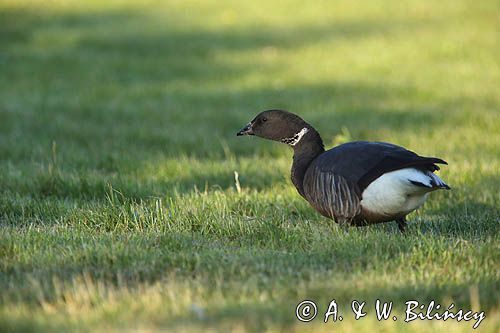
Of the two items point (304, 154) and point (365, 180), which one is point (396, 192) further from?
point (304, 154)

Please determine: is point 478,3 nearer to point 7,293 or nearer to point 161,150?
point 161,150

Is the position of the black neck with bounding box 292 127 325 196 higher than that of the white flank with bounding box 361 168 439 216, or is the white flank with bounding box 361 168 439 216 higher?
the black neck with bounding box 292 127 325 196

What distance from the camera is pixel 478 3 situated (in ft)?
80.3

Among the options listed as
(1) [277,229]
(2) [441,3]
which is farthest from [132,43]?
(1) [277,229]

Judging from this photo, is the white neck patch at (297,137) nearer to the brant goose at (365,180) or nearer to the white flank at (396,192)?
the brant goose at (365,180)

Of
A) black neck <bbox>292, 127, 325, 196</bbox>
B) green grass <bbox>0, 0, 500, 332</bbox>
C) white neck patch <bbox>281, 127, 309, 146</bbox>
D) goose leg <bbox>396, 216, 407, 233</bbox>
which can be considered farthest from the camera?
white neck patch <bbox>281, 127, 309, 146</bbox>

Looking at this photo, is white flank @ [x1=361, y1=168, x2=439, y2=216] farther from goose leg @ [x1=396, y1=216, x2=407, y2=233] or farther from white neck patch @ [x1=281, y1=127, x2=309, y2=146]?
white neck patch @ [x1=281, y1=127, x2=309, y2=146]

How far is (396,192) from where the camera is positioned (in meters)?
5.71

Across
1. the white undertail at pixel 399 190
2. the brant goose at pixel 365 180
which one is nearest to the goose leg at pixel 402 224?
the brant goose at pixel 365 180

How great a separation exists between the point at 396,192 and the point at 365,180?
0.83 feet

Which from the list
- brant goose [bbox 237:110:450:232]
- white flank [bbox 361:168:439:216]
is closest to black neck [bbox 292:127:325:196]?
brant goose [bbox 237:110:450:232]

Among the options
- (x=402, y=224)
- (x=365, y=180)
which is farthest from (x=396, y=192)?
(x=402, y=224)

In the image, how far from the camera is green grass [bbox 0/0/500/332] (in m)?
4.44

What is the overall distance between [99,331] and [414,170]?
2.83 m
